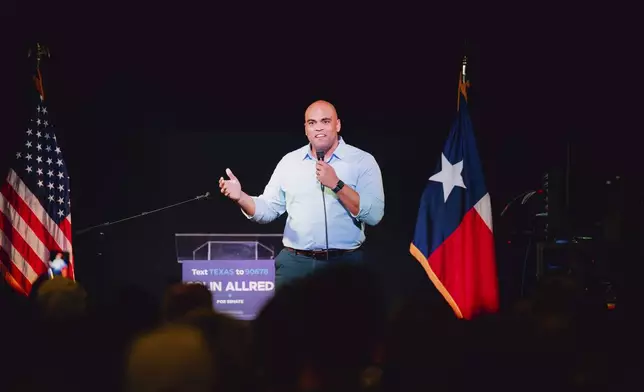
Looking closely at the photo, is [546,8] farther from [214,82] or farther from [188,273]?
[188,273]

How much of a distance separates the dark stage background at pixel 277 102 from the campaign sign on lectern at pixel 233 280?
1708 millimetres

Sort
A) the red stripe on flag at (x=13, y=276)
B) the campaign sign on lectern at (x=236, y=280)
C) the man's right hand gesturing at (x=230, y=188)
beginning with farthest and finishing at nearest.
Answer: the red stripe on flag at (x=13, y=276) → the campaign sign on lectern at (x=236, y=280) → the man's right hand gesturing at (x=230, y=188)

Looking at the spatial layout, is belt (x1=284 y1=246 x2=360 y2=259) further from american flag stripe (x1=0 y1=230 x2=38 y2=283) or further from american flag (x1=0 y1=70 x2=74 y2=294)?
american flag stripe (x1=0 y1=230 x2=38 y2=283)

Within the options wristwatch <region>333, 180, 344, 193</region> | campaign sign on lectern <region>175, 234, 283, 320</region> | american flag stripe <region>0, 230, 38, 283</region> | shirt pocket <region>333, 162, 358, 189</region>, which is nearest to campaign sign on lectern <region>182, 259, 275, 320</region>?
campaign sign on lectern <region>175, 234, 283, 320</region>

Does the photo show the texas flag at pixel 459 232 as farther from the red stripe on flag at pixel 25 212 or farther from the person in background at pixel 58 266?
the red stripe on flag at pixel 25 212

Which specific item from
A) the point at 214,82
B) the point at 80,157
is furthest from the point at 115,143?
the point at 214,82

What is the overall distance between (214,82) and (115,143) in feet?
4.43

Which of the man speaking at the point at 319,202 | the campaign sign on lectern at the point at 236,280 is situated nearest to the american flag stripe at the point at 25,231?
the campaign sign on lectern at the point at 236,280

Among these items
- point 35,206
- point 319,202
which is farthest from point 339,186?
point 35,206

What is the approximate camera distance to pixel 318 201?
16.2 feet

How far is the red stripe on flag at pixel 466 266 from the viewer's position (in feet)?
18.5

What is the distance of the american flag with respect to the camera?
→ 238 inches

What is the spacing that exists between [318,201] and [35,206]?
2801 millimetres

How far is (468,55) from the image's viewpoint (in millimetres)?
6590
